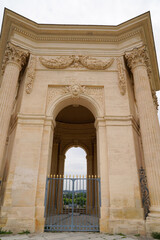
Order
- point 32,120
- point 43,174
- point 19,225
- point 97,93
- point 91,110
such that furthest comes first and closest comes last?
point 91,110
point 97,93
point 32,120
point 43,174
point 19,225

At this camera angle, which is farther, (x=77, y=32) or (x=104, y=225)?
(x=77, y=32)

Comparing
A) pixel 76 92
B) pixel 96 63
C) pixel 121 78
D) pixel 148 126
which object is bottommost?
pixel 148 126

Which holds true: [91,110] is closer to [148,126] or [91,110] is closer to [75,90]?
[75,90]

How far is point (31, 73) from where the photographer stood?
10359 millimetres

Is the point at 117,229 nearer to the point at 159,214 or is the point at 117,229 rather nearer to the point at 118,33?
the point at 159,214

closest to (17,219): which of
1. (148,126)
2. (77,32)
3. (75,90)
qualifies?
(75,90)

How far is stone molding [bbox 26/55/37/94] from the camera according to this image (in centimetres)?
→ 998

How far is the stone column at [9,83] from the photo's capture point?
866 cm

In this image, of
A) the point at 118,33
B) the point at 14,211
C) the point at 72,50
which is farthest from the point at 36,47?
the point at 14,211

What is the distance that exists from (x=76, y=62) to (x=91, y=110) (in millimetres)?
3261

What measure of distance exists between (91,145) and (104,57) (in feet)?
30.2

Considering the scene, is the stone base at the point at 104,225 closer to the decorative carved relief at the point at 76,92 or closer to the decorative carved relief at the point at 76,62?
the decorative carved relief at the point at 76,92

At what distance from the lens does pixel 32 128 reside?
354 inches

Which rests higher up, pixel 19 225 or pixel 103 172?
pixel 103 172
